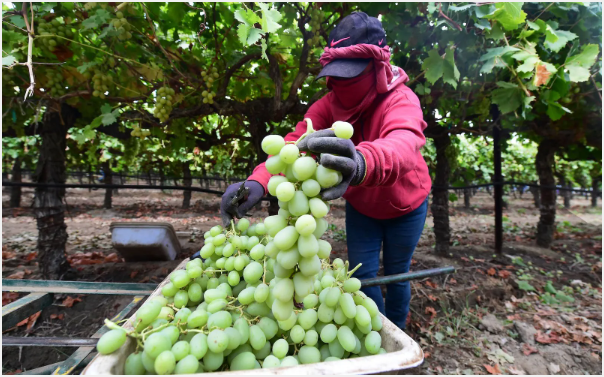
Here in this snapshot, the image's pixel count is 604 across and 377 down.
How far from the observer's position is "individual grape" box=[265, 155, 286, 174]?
2.46 feet

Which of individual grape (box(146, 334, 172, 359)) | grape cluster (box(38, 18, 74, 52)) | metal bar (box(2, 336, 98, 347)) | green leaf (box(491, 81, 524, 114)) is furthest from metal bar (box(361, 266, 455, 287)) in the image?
grape cluster (box(38, 18, 74, 52))

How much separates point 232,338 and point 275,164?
0.45 metres

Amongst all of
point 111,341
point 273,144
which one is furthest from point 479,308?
point 111,341

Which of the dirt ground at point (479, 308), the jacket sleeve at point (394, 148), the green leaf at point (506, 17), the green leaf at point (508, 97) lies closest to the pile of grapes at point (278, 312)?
the jacket sleeve at point (394, 148)

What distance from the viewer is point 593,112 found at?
3662 mm

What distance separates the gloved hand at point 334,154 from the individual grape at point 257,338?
40 centimetres

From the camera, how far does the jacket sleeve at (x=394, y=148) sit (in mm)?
837

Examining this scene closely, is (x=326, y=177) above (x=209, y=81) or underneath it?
underneath

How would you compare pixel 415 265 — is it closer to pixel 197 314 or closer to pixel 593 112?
pixel 593 112

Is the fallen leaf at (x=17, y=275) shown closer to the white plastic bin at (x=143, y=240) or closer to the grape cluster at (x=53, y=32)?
the white plastic bin at (x=143, y=240)

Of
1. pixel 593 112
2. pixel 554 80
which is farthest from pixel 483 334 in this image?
pixel 593 112

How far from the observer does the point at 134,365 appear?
69cm

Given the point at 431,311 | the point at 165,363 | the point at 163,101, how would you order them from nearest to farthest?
the point at 165,363, the point at 163,101, the point at 431,311

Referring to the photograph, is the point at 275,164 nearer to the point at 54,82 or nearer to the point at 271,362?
the point at 271,362
